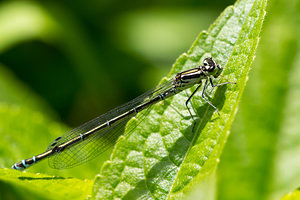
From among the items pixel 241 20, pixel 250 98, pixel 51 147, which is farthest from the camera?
pixel 51 147

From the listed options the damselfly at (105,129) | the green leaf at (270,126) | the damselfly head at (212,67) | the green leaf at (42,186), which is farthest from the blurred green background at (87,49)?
the green leaf at (270,126)

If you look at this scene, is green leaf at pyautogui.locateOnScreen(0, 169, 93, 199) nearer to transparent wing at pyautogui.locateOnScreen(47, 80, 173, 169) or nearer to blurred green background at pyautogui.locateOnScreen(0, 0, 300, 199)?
transparent wing at pyautogui.locateOnScreen(47, 80, 173, 169)

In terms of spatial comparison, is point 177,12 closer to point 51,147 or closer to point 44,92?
point 44,92

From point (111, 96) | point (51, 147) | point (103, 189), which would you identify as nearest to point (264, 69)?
point (103, 189)

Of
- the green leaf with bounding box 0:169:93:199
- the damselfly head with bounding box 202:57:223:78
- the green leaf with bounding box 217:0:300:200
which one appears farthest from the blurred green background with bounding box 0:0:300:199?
the green leaf with bounding box 217:0:300:200

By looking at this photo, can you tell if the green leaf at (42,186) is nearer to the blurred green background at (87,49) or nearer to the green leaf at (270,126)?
the green leaf at (270,126)

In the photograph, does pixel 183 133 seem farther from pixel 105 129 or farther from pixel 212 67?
pixel 105 129

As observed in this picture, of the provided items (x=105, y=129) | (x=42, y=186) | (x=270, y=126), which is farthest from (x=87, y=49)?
(x=42, y=186)
